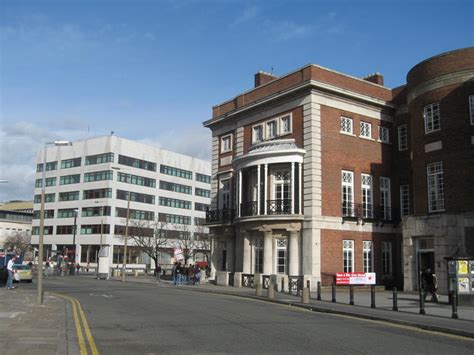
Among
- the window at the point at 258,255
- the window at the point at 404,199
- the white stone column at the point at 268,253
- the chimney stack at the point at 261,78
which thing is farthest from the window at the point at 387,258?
the chimney stack at the point at 261,78

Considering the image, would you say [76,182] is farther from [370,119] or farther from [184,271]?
[370,119]

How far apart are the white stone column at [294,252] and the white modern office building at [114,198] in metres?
53.1

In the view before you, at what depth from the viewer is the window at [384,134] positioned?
119ft

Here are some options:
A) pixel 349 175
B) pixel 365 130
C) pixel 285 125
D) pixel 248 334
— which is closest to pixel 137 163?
pixel 285 125

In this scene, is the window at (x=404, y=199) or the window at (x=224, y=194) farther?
the window at (x=224, y=194)

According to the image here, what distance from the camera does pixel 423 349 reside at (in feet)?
34.6

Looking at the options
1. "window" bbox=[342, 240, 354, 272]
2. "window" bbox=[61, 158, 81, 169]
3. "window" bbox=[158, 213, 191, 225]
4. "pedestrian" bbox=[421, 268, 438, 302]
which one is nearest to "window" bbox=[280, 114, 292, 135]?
"window" bbox=[342, 240, 354, 272]

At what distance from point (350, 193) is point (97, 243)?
5900 cm

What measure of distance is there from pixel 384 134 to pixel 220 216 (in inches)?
504

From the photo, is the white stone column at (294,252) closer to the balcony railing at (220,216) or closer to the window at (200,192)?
the balcony railing at (220,216)

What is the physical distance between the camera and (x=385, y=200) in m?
35.8

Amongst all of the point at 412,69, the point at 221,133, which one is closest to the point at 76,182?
the point at 221,133

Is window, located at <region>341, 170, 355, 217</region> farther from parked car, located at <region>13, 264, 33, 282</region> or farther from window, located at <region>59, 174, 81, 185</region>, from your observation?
window, located at <region>59, 174, 81, 185</region>

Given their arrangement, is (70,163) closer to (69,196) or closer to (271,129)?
(69,196)
